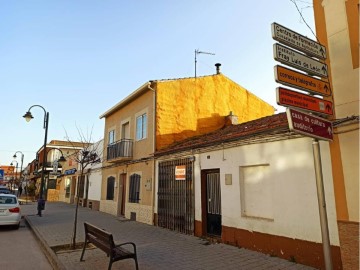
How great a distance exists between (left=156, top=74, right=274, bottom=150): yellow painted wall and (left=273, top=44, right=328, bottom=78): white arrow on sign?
949 centimetres

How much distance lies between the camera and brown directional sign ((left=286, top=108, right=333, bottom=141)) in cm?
396

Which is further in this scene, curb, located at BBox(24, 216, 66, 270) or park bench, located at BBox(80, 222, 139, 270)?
curb, located at BBox(24, 216, 66, 270)

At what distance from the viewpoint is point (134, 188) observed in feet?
50.1

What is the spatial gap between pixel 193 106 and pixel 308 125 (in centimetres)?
1078

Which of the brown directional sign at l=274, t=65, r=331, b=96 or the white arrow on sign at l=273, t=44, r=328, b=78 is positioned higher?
the white arrow on sign at l=273, t=44, r=328, b=78

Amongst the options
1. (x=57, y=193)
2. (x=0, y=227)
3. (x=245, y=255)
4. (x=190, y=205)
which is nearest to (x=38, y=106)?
(x=0, y=227)

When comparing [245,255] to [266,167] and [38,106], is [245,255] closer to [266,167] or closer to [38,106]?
[266,167]

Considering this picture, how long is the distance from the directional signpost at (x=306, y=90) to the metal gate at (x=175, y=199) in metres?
6.52

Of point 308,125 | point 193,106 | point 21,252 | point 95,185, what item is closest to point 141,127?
point 193,106

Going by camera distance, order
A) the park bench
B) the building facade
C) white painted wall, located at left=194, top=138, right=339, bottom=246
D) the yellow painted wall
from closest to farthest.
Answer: the building facade
the park bench
white painted wall, located at left=194, top=138, right=339, bottom=246
the yellow painted wall

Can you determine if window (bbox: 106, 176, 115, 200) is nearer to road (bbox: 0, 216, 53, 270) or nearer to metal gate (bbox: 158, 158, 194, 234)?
metal gate (bbox: 158, 158, 194, 234)

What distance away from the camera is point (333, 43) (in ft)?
19.1

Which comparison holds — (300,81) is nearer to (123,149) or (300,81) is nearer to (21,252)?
(21,252)

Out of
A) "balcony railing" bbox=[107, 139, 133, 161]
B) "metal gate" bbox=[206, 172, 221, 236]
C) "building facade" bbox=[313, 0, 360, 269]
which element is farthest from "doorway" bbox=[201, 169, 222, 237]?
"balcony railing" bbox=[107, 139, 133, 161]
